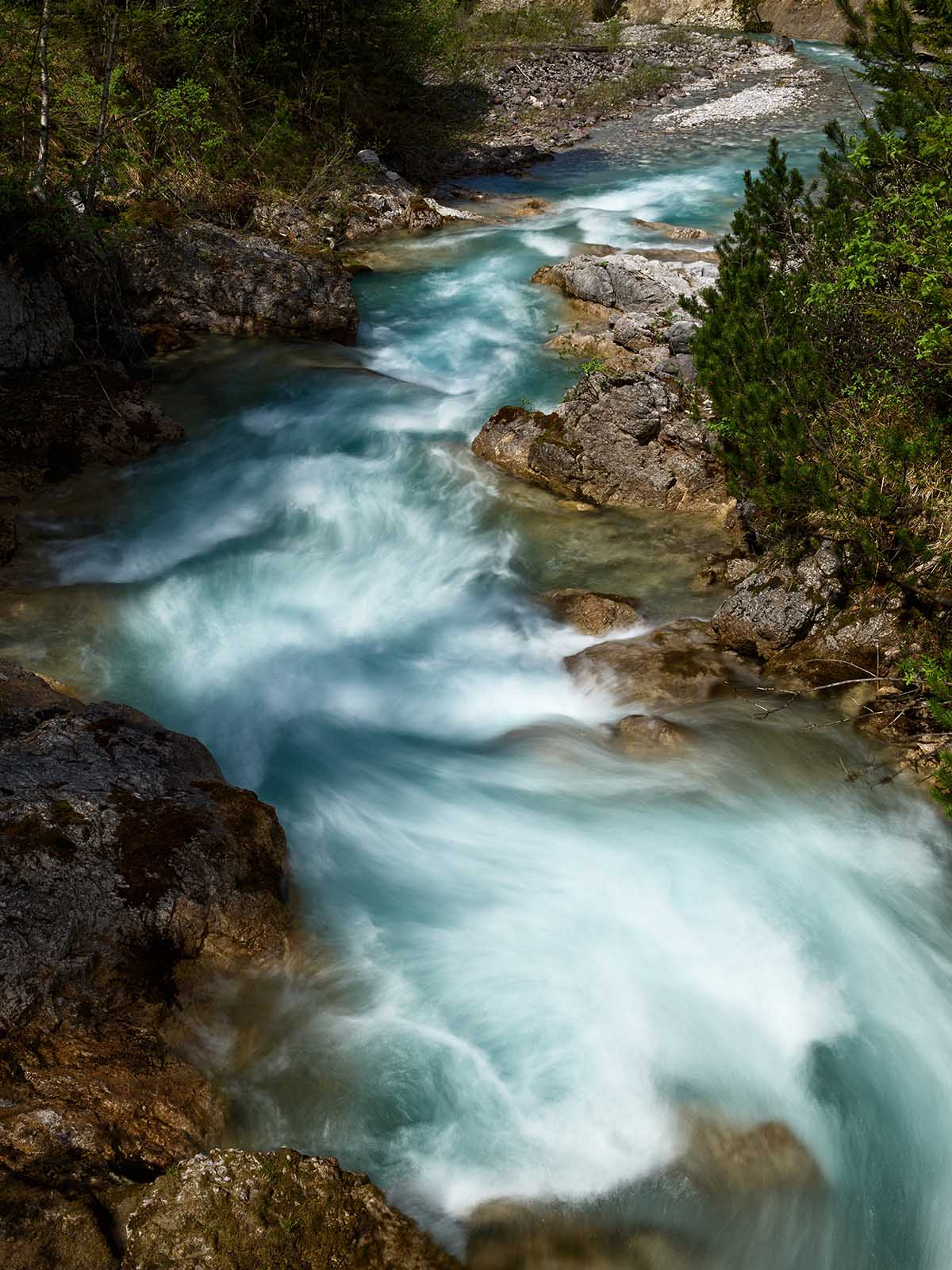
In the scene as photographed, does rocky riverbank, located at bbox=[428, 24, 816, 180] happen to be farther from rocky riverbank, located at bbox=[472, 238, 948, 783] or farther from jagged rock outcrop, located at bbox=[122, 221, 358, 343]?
rocky riverbank, located at bbox=[472, 238, 948, 783]

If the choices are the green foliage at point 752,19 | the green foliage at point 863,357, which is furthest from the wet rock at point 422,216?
the green foliage at point 752,19

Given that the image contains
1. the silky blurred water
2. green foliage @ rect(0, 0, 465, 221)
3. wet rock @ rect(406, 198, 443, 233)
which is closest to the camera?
the silky blurred water

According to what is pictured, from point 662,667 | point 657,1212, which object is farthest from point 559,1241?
point 662,667

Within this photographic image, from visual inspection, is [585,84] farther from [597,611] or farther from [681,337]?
[597,611]

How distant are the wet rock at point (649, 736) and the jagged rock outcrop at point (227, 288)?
9810 mm

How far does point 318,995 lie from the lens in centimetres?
546

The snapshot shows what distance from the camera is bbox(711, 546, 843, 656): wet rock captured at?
8.31 meters

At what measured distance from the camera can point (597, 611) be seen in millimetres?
9203

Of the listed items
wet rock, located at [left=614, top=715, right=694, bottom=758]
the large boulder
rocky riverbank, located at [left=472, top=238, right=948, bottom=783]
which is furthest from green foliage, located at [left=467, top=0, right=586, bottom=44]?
wet rock, located at [left=614, top=715, right=694, bottom=758]

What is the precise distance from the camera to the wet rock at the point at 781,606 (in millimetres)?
8312

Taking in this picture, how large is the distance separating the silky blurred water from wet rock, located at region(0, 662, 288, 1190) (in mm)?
376

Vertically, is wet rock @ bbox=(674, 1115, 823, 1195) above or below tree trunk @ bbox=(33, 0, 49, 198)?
below

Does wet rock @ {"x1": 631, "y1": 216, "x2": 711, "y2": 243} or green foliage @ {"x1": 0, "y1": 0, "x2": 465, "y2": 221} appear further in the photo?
wet rock @ {"x1": 631, "y1": 216, "x2": 711, "y2": 243}

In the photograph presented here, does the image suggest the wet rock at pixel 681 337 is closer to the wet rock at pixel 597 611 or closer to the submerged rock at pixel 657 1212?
the wet rock at pixel 597 611
